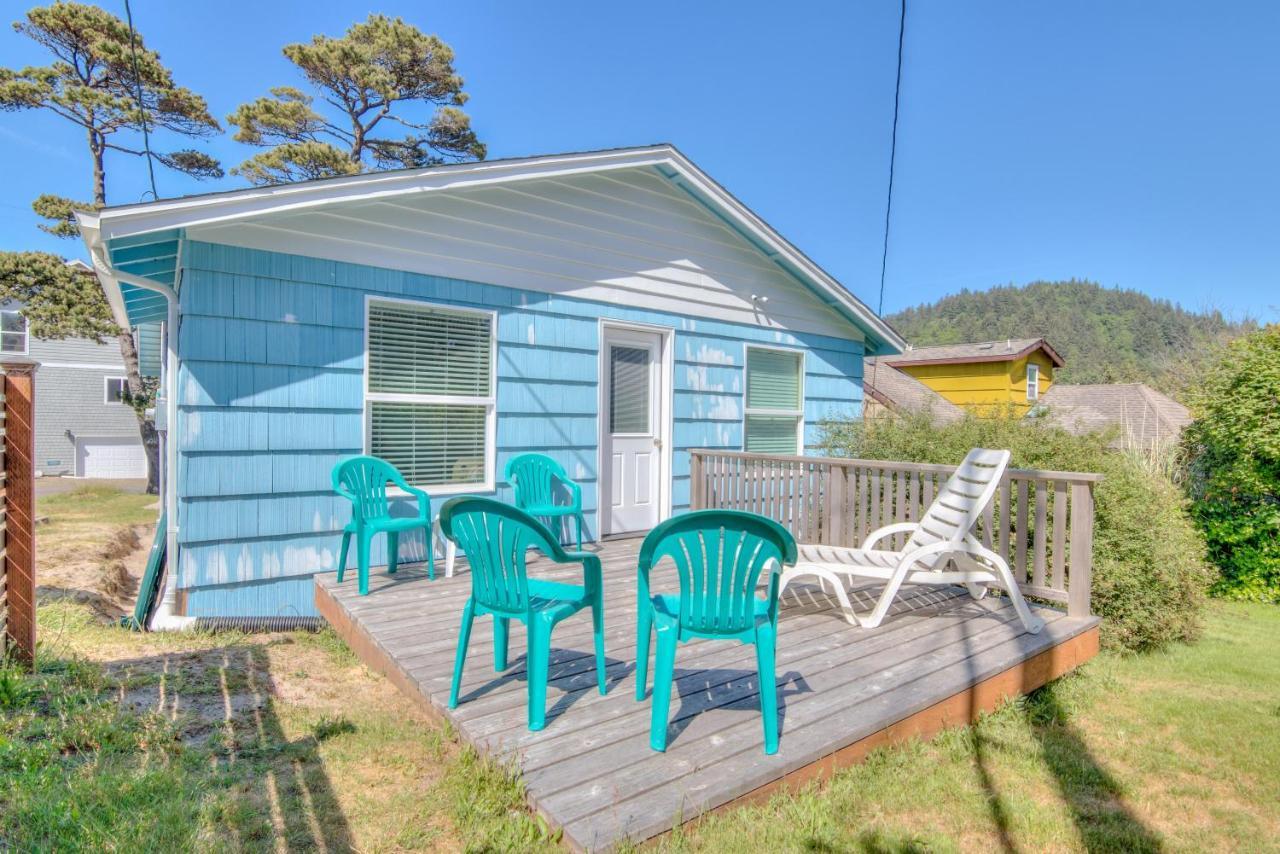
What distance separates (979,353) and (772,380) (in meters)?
15.8

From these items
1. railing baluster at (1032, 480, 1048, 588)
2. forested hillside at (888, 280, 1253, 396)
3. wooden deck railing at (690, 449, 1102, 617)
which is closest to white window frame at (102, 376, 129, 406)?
wooden deck railing at (690, 449, 1102, 617)

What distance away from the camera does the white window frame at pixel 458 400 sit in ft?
16.1

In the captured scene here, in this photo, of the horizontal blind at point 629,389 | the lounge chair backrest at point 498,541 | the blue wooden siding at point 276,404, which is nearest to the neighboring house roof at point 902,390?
the horizontal blind at point 629,389

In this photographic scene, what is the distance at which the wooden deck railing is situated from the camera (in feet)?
12.9

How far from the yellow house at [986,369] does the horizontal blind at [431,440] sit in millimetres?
16942

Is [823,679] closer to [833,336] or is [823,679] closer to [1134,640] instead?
[1134,640]

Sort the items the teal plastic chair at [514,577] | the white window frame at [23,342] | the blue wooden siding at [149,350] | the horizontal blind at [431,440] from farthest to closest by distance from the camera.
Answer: the white window frame at [23,342]
the blue wooden siding at [149,350]
the horizontal blind at [431,440]
the teal plastic chair at [514,577]

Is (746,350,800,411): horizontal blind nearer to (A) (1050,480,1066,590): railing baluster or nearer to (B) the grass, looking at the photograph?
(A) (1050,480,1066,590): railing baluster

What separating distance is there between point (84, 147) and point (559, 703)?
1651cm

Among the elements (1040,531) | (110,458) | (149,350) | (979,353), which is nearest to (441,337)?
(1040,531)

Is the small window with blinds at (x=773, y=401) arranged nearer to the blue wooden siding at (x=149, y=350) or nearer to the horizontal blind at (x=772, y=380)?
the horizontal blind at (x=772, y=380)

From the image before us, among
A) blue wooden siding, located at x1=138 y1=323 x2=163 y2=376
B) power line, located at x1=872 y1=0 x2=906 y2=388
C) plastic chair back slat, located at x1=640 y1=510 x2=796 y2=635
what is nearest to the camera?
plastic chair back slat, located at x1=640 y1=510 x2=796 y2=635

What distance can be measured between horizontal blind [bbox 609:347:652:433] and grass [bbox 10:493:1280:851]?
11.1ft

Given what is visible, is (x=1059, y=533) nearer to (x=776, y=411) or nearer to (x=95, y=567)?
(x=776, y=411)
